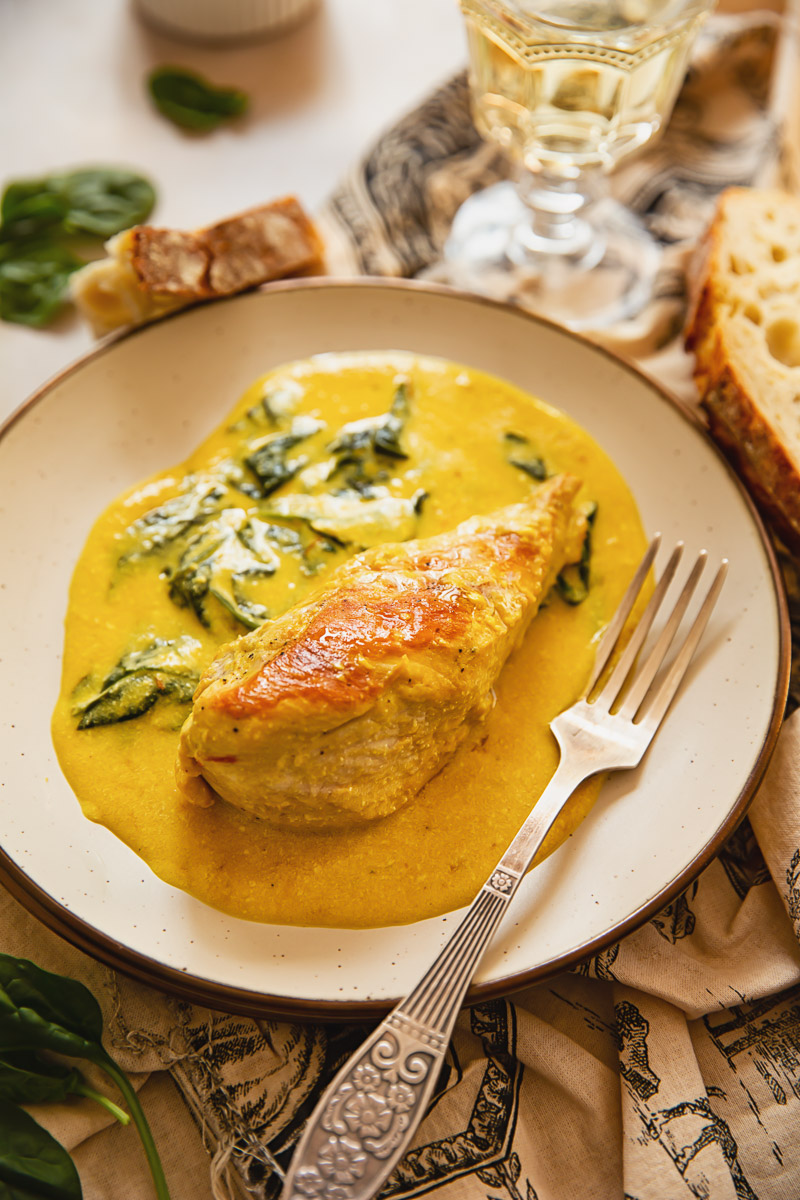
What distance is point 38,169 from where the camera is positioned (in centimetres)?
492

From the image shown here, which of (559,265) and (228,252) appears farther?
(559,265)

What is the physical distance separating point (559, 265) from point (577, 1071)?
3568 millimetres

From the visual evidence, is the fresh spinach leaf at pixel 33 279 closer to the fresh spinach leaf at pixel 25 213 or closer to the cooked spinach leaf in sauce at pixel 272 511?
the fresh spinach leaf at pixel 25 213

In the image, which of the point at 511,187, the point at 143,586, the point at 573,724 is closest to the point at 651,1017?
the point at 573,724

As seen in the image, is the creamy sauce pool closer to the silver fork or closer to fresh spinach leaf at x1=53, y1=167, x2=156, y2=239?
the silver fork

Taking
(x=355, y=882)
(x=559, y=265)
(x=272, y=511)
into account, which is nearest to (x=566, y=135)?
(x=559, y=265)

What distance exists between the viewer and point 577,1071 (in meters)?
2.75

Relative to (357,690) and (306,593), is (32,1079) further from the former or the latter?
(306,593)

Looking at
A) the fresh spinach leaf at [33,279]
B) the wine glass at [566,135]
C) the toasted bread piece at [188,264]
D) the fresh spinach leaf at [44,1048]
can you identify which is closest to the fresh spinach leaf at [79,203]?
the fresh spinach leaf at [33,279]

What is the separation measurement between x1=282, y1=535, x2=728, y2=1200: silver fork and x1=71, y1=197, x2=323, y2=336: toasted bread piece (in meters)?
2.06

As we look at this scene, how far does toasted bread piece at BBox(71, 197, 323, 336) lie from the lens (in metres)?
3.85

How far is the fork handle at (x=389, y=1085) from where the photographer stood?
7.23ft

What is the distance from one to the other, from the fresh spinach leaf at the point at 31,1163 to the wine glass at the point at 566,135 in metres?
3.70

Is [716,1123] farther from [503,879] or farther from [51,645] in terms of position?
[51,645]
